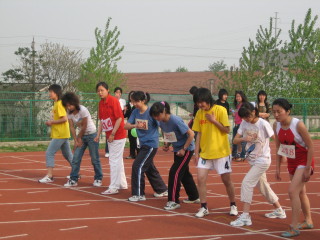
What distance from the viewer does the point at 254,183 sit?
26.5ft

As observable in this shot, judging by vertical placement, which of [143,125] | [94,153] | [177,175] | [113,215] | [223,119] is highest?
[223,119]

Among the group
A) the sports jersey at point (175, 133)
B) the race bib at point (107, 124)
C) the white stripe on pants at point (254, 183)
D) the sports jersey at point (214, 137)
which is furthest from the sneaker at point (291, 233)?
the race bib at point (107, 124)

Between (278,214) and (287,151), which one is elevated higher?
(287,151)

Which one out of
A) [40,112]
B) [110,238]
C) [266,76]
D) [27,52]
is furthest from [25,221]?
[27,52]

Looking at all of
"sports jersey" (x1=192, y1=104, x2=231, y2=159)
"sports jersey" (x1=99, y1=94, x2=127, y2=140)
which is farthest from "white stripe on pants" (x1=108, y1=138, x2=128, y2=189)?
"sports jersey" (x1=192, y1=104, x2=231, y2=159)

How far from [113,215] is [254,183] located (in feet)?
6.65

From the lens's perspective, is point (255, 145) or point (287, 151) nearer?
point (287, 151)

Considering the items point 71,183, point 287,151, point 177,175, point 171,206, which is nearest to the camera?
point 287,151

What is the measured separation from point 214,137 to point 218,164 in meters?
0.38

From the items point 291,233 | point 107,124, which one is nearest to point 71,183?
point 107,124

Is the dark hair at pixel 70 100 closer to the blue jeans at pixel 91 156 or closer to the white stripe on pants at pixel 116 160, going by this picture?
the blue jeans at pixel 91 156

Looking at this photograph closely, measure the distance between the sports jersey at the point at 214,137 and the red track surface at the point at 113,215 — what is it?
89cm

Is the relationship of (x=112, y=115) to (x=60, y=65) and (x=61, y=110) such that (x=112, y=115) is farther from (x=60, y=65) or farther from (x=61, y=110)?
(x=60, y=65)

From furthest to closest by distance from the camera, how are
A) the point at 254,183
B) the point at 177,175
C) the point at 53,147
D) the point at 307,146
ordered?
the point at 53,147 < the point at 177,175 < the point at 254,183 < the point at 307,146
